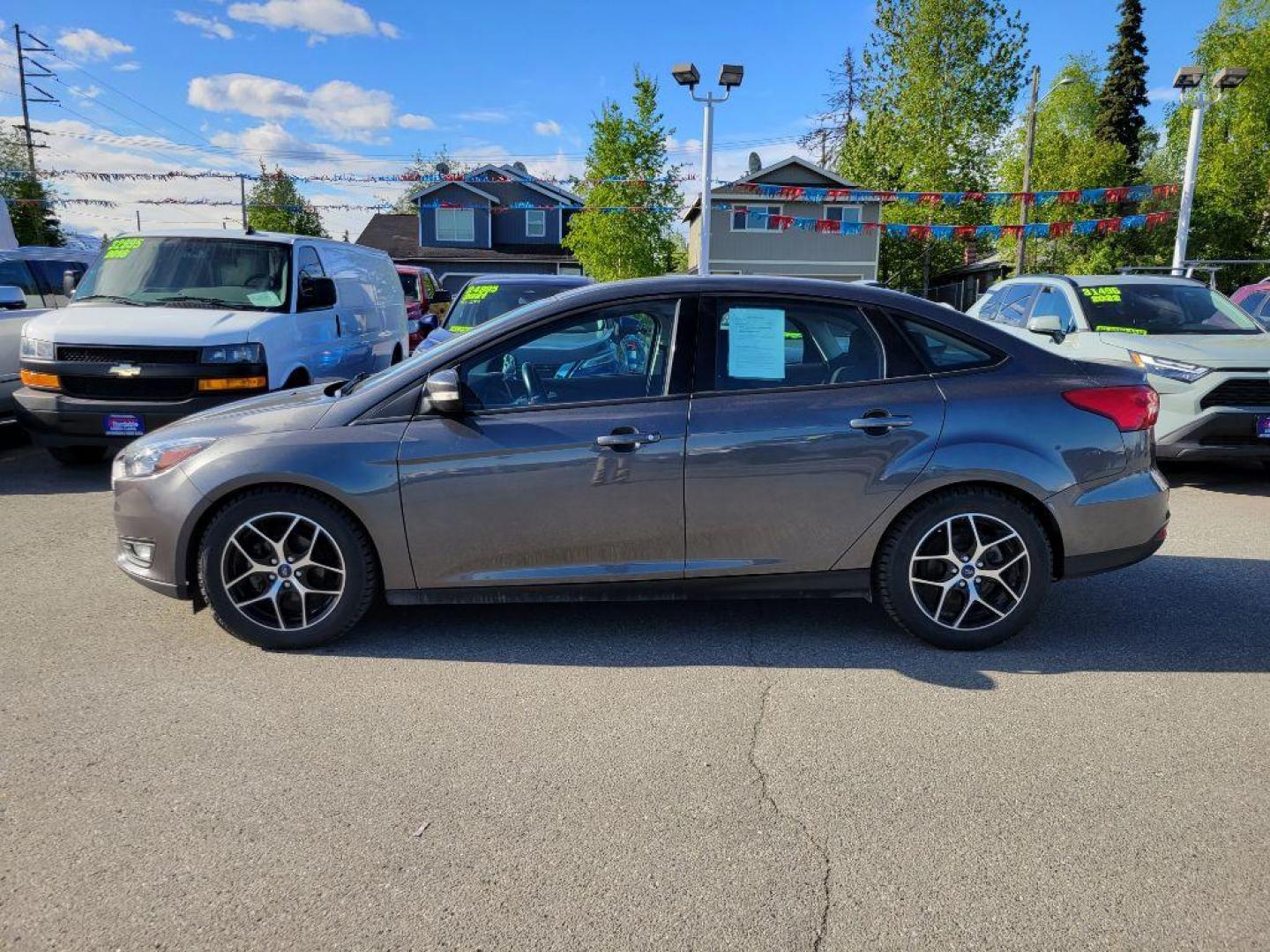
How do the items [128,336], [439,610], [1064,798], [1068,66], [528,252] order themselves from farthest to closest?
1. [1068,66]
2. [528,252]
3. [128,336]
4. [439,610]
5. [1064,798]

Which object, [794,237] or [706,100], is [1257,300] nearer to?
[706,100]

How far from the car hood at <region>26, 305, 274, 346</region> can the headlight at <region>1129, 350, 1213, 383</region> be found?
7.27m

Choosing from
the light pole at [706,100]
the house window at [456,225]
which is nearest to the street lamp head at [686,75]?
the light pole at [706,100]

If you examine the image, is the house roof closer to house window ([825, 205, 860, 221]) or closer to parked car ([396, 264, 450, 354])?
house window ([825, 205, 860, 221])

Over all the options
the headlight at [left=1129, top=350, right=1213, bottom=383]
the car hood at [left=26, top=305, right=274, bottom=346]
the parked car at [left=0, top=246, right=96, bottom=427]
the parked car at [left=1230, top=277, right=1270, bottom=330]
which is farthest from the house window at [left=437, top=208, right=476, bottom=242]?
the headlight at [left=1129, top=350, right=1213, bottom=383]

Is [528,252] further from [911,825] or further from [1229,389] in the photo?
[911,825]

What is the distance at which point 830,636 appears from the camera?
4.23 m

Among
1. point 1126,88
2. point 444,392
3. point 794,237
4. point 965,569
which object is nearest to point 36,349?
point 444,392

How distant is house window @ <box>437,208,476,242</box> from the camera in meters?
41.4

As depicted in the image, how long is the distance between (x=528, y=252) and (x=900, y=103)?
734 inches

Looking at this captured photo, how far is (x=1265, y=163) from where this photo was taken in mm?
37031

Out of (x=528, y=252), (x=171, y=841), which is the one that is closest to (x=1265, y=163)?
(x=528, y=252)

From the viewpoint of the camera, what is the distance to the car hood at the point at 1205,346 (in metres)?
7.19

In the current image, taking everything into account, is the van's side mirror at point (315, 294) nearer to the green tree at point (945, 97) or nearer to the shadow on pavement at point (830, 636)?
the shadow on pavement at point (830, 636)
